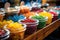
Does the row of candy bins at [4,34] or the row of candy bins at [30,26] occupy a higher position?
the row of candy bins at [4,34]

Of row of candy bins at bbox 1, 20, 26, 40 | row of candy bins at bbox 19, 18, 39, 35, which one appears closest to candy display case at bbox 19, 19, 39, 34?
row of candy bins at bbox 19, 18, 39, 35

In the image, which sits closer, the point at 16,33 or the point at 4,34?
the point at 4,34

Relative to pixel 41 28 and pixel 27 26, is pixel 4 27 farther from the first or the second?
pixel 41 28

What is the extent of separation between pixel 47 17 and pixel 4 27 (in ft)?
2.96

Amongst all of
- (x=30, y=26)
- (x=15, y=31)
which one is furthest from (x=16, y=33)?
(x=30, y=26)

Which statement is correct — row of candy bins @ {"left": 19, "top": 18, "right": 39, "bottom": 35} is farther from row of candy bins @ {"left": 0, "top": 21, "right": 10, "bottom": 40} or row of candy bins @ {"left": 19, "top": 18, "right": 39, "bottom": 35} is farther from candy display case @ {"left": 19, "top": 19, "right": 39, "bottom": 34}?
row of candy bins @ {"left": 0, "top": 21, "right": 10, "bottom": 40}

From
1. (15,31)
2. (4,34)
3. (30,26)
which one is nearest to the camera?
(4,34)

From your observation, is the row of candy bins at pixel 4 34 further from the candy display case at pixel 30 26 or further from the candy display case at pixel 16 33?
the candy display case at pixel 30 26

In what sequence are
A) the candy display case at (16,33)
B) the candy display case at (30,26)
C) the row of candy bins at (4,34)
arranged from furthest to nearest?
1. the candy display case at (30,26)
2. the candy display case at (16,33)
3. the row of candy bins at (4,34)

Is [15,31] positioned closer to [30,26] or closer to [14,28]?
[14,28]

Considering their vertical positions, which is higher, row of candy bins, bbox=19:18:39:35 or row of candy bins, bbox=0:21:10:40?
row of candy bins, bbox=0:21:10:40

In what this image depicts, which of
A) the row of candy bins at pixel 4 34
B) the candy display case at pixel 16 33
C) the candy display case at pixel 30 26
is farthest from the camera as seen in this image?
the candy display case at pixel 30 26

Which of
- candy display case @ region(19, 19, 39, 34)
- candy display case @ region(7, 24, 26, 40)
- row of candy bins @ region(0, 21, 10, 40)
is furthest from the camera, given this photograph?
candy display case @ region(19, 19, 39, 34)

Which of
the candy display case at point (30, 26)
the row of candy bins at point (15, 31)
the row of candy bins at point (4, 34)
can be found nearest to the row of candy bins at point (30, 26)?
the candy display case at point (30, 26)
